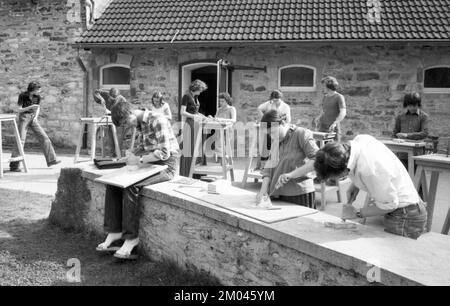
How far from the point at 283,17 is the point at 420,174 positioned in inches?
313

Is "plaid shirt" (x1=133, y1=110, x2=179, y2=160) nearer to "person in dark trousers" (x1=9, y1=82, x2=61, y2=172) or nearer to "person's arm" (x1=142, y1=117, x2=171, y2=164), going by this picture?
"person's arm" (x1=142, y1=117, x2=171, y2=164)

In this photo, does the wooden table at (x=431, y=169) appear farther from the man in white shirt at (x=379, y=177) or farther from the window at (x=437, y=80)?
the window at (x=437, y=80)

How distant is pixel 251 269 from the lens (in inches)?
140

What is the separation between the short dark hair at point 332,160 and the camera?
3273mm

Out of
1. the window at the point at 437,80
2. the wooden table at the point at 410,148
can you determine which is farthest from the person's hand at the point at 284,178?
the window at the point at 437,80

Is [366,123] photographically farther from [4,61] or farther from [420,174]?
[4,61]

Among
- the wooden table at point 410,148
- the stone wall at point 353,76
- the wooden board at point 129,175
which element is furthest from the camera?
the stone wall at point 353,76

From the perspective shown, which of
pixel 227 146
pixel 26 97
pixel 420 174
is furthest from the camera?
pixel 26 97

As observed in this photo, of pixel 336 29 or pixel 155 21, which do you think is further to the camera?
pixel 155 21

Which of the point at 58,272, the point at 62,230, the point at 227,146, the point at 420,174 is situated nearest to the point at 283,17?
the point at 227,146

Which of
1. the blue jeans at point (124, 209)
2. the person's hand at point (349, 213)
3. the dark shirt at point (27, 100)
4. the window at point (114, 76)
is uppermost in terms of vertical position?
the window at point (114, 76)

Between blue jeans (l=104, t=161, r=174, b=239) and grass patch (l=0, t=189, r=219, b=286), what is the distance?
0.30 m

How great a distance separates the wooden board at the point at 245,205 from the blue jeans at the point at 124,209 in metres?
0.46
